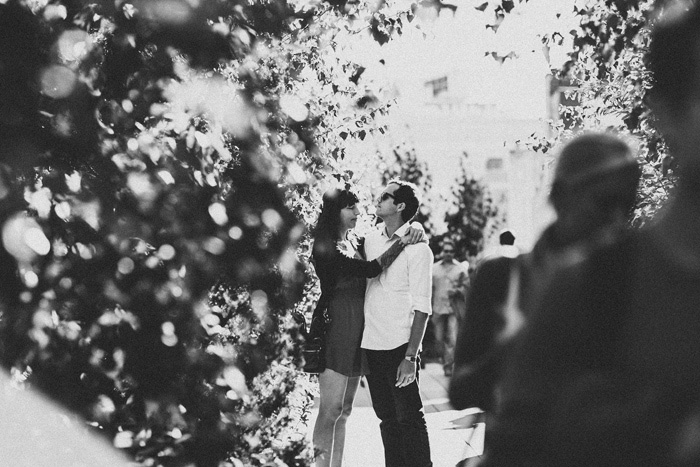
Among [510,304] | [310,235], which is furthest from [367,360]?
[510,304]

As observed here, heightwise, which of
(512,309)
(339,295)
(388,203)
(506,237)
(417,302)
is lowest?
(512,309)

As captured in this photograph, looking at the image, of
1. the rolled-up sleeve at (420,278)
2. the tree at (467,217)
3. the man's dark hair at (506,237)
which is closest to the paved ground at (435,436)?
the man's dark hair at (506,237)

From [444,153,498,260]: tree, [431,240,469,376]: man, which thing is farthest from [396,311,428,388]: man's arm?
[444,153,498,260]: tree

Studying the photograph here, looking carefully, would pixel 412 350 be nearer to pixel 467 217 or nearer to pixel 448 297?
pixel 448 297

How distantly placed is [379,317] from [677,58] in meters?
4.05

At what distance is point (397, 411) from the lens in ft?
18.5

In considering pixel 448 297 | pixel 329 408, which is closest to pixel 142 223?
pixel 329 408

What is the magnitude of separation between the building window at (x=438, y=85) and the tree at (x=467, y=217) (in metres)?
33.8

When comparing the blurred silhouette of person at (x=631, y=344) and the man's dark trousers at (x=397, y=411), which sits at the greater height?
the man's dark trousers at (x=397, y=411)

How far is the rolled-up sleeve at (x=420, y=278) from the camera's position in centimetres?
550

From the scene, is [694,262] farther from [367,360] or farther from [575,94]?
[575,94]

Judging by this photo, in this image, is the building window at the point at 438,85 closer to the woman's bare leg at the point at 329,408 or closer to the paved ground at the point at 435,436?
the paved ground at the point at 435,436

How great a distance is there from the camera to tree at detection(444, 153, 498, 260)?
25938 mm

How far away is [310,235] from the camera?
5703mm
